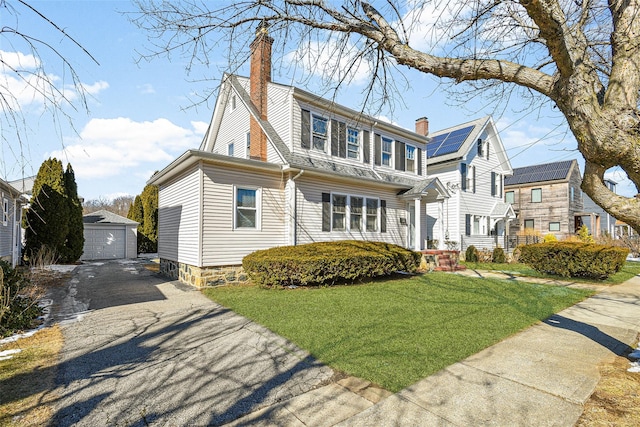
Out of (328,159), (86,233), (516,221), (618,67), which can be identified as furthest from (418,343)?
(516,221)

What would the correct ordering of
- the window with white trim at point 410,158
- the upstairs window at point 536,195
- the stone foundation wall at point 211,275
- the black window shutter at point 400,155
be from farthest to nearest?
the upstairs window at point 536,195 < the window with white trim at point 410,158 < the black window shutter at point 400,155 < the stone foundation wall at point 211,275

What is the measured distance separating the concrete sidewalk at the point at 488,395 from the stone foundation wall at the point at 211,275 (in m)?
6.82

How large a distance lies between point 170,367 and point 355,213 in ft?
31.4

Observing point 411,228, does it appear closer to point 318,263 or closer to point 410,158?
point 410,158

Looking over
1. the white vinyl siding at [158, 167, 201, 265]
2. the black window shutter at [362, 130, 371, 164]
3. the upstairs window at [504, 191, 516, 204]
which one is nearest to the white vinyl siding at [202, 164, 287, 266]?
the white vinyl siding at [158, 167, 201, 265]

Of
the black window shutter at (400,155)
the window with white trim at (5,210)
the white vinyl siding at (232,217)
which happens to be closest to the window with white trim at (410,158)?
the black window shutter at (400,155)

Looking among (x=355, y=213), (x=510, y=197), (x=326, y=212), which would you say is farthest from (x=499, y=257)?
(x=510, y=197)

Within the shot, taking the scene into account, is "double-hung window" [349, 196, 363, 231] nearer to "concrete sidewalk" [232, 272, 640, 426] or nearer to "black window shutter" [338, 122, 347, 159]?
"black window shutter" [338, 122, 347, 159]

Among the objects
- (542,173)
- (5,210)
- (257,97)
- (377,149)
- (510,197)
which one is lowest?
(5,210)

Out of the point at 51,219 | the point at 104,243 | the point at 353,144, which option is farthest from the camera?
the point at 104,243

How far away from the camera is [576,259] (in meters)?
10.9

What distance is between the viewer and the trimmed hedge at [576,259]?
10.5 metres

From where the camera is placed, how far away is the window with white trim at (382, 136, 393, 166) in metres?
14.9

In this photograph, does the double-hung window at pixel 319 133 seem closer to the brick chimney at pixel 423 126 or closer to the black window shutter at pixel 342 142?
the black window shutter at pixel 342 142
